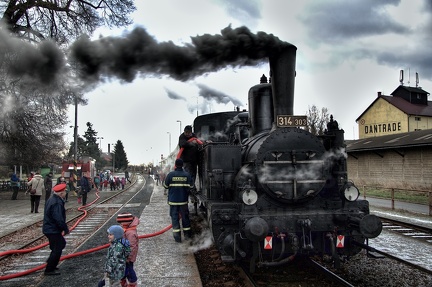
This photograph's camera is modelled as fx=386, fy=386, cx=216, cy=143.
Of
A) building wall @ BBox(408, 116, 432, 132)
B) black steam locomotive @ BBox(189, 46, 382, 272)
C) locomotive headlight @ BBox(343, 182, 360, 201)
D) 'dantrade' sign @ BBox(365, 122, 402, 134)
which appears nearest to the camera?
black steam locomotive @ BBox(189, 46, 382, 272)

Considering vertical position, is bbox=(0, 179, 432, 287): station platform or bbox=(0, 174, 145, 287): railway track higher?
bbox=(0, 179, 432, 287): station platform

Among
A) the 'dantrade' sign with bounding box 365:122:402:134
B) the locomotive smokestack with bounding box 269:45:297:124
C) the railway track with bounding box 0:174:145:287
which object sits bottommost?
the railway track with bounding box 0:174:145:287

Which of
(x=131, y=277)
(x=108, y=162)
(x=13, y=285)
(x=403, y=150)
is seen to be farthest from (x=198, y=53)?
(x=108, y=162)

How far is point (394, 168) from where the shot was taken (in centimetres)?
2148

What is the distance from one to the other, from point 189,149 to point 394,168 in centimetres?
1679

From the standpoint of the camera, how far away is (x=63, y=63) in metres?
7.30

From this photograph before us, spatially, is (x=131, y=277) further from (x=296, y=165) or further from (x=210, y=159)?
(x=296, y=165)

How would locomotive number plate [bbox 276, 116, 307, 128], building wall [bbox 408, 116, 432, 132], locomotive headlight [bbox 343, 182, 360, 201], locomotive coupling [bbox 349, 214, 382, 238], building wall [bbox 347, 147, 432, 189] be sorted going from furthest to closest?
building wall [bbox 408, 116, 432, 132] → building wall [bbox 347, 147, 432, 189] → locomotive number plate [bbox 276, 116, 307, 128] → locomotive headlight [bbox 343, 182, 360, 201] → locomotive coupling [bbox 349, 214, 382, 238]

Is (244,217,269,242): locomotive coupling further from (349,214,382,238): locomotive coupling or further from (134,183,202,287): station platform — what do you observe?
(349,214,382,238): locomotive coupling

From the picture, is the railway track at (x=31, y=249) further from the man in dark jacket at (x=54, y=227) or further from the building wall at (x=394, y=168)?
the building wall at (x=394, y=168)

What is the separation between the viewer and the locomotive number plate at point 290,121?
5910 millimetres

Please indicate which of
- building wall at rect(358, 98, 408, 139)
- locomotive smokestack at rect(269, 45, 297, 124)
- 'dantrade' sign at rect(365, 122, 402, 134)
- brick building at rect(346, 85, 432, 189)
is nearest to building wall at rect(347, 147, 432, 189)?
brick building at rect(346, 85, 432, 189)

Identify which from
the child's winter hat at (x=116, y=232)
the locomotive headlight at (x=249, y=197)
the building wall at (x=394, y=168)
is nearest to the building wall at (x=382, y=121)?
the building wall at (x=394, y=168)

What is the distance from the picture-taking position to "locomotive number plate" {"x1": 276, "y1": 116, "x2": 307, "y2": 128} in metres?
5.91
